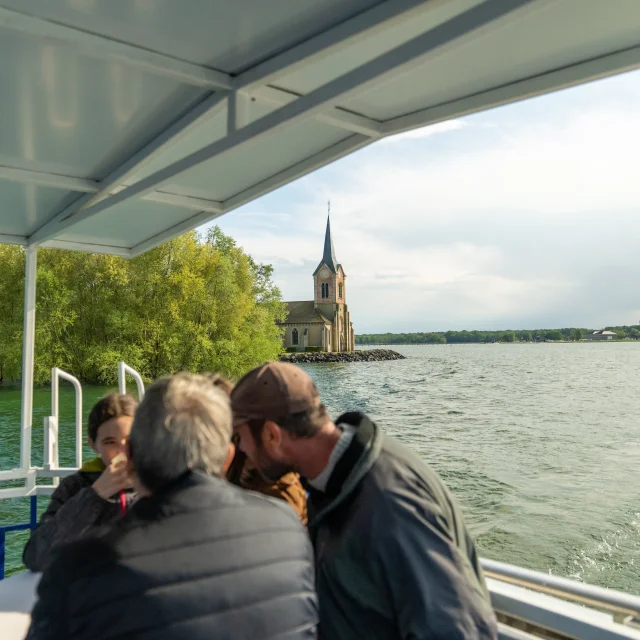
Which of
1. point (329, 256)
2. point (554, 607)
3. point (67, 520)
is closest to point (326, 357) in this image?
point (329, 256)

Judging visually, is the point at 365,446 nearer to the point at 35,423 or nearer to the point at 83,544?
the point at 83,544

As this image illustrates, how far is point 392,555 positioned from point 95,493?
100 cm

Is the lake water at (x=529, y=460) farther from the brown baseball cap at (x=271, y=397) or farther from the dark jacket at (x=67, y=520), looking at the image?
the brown baseball cap at (x=271, y=397)

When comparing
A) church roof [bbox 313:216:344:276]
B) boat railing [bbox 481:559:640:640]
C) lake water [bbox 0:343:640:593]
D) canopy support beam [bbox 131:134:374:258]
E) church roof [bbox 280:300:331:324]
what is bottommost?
lake water [bbox 0:343:640:593]

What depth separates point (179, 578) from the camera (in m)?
1.03

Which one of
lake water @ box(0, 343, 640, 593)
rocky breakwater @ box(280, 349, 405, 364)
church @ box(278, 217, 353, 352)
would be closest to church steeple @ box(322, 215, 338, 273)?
church @ box(278, 217, 353, 352)

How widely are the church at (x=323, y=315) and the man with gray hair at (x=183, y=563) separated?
98.3 metres

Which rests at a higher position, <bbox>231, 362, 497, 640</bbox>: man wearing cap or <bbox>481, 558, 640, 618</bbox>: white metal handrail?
<bbox>231, 362, 497, 640</bbox>: man wearing cap

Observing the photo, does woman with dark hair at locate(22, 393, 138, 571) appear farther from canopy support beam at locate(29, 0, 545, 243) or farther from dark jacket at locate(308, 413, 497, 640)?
canopy support beam at locate(29, 0, 545, 243)

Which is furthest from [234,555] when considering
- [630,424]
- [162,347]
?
[630,424]

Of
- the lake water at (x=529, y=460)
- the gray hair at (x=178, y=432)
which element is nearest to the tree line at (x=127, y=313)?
the lake water at (x=529, y=460)

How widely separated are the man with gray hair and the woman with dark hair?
1.64ft

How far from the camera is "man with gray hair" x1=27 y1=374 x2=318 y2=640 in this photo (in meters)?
1.02

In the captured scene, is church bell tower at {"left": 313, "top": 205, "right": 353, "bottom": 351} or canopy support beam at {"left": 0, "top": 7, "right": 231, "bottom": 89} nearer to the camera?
canopy support beam at {"left": 0, "top": 7, "right": 231, "bottom": 89}
